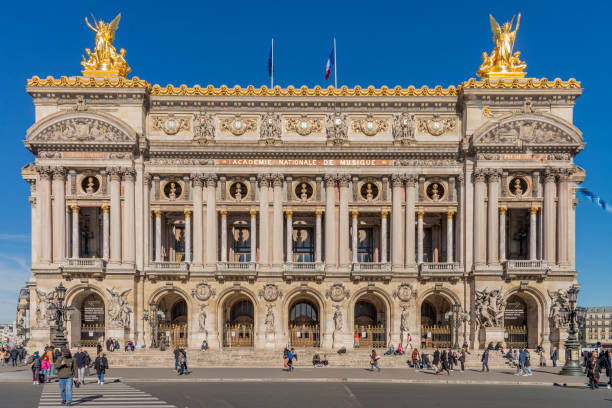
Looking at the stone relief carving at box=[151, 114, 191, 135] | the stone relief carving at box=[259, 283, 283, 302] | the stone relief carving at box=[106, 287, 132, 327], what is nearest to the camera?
the stone relief carving at box=[106, 287, 132, 327]

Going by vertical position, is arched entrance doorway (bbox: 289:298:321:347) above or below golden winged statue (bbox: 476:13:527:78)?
below

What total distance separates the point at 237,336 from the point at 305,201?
43.1 feet

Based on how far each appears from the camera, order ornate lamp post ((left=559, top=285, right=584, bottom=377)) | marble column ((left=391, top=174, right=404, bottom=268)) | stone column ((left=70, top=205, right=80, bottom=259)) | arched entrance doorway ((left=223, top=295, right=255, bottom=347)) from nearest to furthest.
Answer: ornate lamp post ((left=559, top=285, right=584, bottom=377))
stone column ((left=70, top=205, right=80, bottom=259))
marble column ((left=391, top=174, right=404, bottom=268))
arched entrance doorway ((left=223, top=295, right=255, bottom=347))

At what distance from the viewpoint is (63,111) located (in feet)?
190

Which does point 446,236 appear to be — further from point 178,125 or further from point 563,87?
point 178,125

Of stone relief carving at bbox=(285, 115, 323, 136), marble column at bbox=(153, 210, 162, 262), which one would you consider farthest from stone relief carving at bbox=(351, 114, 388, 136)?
marble column at bbox=(153, 210, 162, 262)

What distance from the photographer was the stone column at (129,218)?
57.6 metres

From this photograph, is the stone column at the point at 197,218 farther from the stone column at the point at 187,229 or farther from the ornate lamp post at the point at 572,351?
the ornate lamp post at the point at 572,351

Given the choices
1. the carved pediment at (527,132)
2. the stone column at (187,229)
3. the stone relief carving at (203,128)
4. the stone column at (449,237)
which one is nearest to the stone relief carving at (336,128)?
the stone relief carving at (203,128)

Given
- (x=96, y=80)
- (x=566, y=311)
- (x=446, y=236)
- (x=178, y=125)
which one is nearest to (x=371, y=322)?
(x=446, y=236)

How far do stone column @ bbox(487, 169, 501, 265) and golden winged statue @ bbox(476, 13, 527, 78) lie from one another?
29.6 feet

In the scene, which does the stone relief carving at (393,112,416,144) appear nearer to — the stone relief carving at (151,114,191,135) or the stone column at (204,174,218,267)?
the stone column at (204,174,218,267)

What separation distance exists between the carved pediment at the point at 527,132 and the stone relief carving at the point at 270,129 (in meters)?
16.6

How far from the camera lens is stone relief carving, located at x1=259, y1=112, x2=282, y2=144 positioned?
2350 inches
